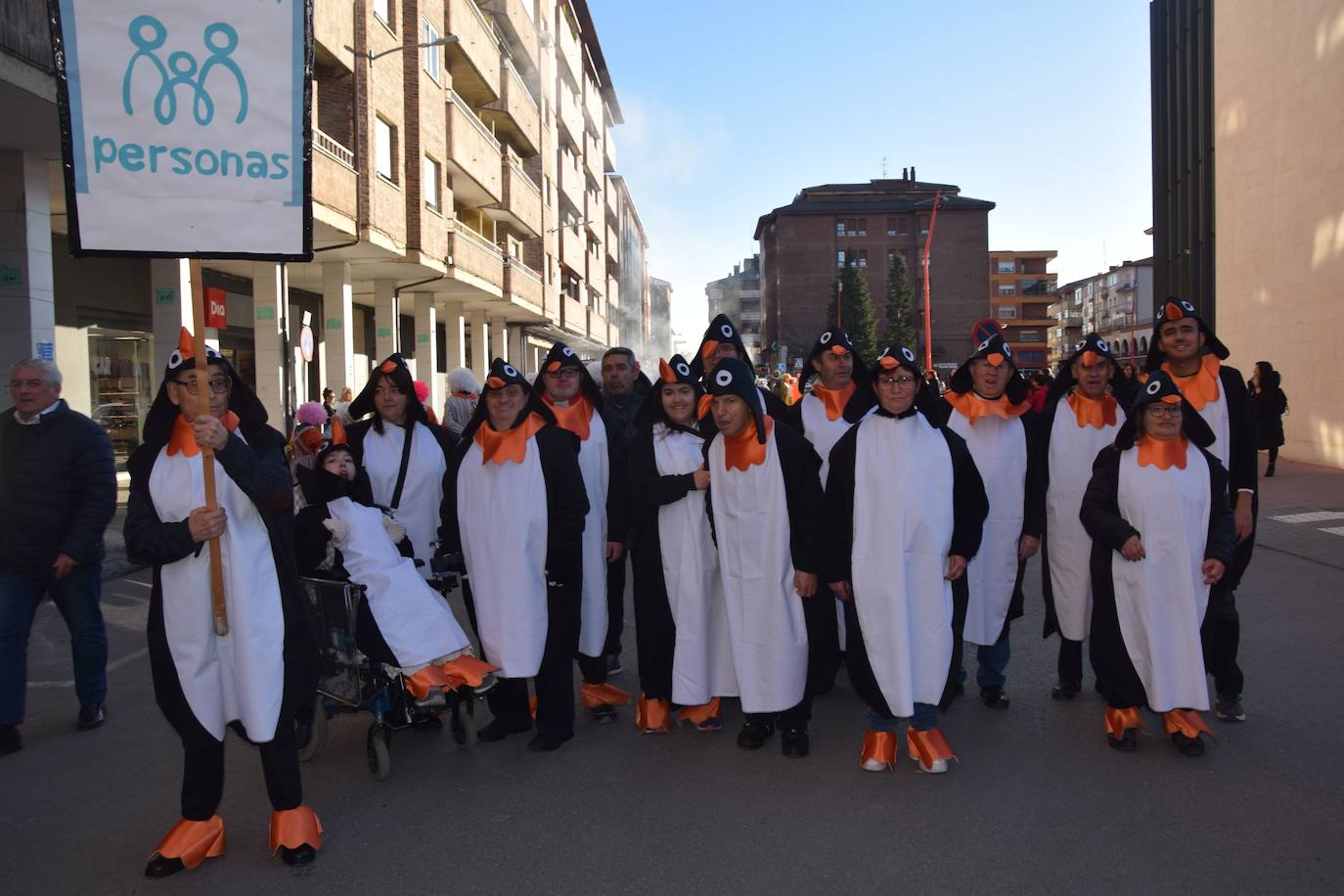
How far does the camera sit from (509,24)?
32.0m

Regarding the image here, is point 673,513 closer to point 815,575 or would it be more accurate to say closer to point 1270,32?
point 815,575

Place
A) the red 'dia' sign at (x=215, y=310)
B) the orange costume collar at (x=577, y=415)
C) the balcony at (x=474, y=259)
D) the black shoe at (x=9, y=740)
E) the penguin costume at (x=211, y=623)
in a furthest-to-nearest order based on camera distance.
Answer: the balcony at (x=474, y=259), the red 'dia' sign at (x=215, y=310), the orange costume collar at (x=577, y=415), the black shoe at (x=9, y=740), the penguin costume at (x=211, y=623)

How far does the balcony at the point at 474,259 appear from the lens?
25750 mm

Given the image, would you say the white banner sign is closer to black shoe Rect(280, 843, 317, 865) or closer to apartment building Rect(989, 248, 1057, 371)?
black shoe Rect(280, 843, 317, 865)

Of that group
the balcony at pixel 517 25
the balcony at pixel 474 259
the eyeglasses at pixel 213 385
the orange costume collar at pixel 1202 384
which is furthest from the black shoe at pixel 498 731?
the balcony at pixel 517 25

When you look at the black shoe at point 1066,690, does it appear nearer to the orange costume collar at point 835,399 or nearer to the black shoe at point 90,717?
the orange costume collar at point 835,399

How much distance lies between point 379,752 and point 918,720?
8.28 feet

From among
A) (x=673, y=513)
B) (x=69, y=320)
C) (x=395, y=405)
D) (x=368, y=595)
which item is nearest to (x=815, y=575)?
(x=673, y=513)

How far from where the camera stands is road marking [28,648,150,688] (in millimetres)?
7047

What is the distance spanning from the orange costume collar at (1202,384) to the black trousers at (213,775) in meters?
4.86

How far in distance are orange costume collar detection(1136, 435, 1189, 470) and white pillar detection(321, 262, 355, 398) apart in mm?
18362

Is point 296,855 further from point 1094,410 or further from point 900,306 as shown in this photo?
point 900,306

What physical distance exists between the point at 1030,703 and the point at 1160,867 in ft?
→ 7.23

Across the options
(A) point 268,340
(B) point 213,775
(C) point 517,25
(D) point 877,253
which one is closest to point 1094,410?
(B) point 213,775
